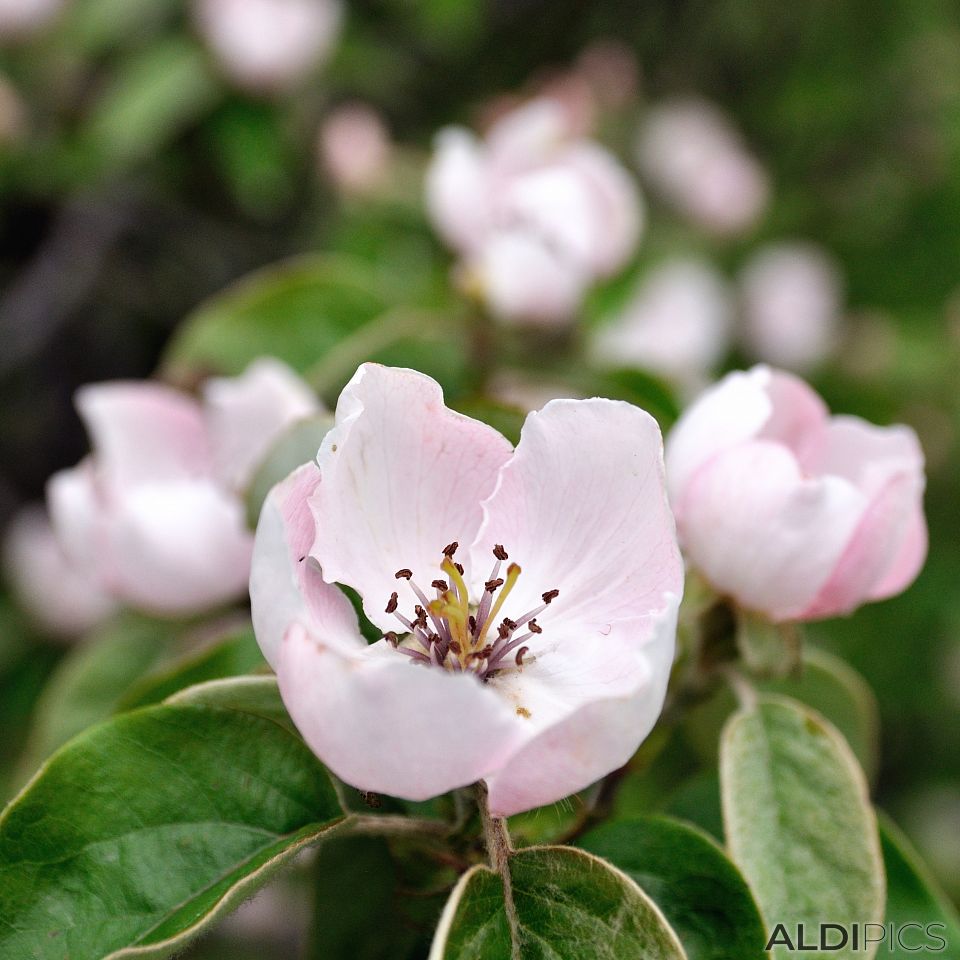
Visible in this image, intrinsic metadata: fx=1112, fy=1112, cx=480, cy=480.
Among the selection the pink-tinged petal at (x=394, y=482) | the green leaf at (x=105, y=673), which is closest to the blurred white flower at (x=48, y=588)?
the green leaf at (x=105, y=673)

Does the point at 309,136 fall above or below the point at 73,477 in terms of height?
above

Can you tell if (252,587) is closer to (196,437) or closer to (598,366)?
(196,437)

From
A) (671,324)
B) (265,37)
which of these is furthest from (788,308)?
(265,37)

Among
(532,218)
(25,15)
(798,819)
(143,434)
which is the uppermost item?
(25,15)

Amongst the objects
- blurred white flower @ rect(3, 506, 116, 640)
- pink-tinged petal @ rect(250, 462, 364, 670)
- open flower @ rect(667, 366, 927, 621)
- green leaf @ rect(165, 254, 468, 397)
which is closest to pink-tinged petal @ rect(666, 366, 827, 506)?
open flower @ rect(667, 366, 927, 621)

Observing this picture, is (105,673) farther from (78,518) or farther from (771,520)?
(771,520)

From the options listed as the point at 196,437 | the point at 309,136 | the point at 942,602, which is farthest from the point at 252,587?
the point at 942,602
